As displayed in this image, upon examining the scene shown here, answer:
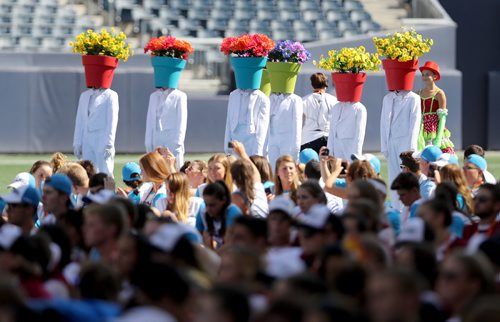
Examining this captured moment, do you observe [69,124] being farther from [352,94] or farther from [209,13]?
[352,94]

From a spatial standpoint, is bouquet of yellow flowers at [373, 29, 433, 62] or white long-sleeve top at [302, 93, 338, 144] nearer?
bouquet of yellow flowers at [373, 29, 433, 62]

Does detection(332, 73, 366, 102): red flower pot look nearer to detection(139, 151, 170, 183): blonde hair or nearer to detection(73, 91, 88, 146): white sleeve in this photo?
detection(73, 91, 88, 146): white sleeve

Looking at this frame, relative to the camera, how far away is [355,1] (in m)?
27.0

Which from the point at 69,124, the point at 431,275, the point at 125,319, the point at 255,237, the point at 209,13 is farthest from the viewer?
the point at 209,13

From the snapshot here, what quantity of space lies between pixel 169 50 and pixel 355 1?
12.5m

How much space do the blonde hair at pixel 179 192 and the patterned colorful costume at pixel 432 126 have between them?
5571mm

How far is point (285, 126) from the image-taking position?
15.2 meters

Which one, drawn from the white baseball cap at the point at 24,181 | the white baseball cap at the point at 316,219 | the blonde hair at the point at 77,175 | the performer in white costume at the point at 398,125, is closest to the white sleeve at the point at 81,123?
the white baseball cap at the point at 24,181

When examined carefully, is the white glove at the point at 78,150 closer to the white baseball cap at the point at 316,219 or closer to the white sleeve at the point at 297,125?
the white sleeve at the point at 297,125

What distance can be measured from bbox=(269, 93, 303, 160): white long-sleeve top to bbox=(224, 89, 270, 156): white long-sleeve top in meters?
0.29

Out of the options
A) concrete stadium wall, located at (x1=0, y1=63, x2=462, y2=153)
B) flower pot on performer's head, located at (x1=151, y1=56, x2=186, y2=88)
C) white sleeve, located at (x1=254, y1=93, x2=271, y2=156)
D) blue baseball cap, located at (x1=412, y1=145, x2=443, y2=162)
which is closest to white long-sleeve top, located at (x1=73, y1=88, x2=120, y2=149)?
flower pot on performer's head, located at (x1=151, y1=56, x2=186, y2=88)

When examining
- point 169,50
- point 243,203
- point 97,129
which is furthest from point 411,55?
point 243,203

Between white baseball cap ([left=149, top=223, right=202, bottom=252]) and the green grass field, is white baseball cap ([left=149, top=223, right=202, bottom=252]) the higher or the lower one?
the higher one

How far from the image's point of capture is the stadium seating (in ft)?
78.8
